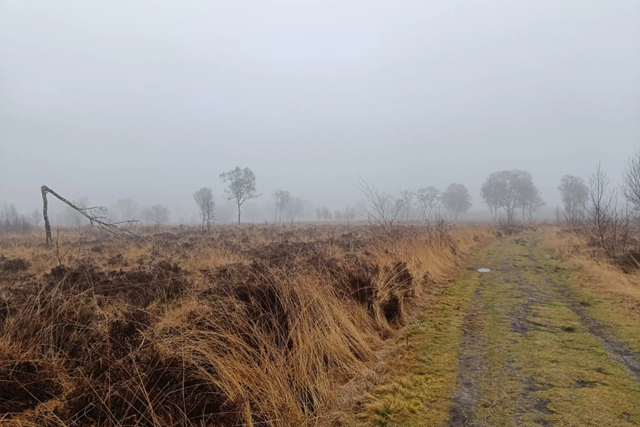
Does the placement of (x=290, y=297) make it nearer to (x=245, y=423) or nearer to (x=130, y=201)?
(x=245, y=423)

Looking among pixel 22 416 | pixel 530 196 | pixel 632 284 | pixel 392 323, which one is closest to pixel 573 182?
pixel 530 196

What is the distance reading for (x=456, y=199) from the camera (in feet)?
282

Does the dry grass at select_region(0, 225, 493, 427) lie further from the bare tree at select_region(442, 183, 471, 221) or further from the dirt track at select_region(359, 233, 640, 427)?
the bare tree at select_region(442, 183, 471, 221)

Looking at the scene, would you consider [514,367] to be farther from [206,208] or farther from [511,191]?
[511,191]

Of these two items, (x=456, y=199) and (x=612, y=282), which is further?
(x=456, y=199)

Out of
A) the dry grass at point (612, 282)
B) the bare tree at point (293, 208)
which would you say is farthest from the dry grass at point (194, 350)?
the bare tree at point (293, 208)

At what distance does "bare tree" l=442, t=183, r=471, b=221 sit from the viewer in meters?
85.5

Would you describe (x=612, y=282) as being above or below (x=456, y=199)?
below

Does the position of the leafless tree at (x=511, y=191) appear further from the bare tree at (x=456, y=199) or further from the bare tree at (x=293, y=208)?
the bare tree at (x=293, y=208)

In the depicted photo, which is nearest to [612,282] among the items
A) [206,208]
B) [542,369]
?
[542,369]

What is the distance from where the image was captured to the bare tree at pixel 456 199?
85500 mm

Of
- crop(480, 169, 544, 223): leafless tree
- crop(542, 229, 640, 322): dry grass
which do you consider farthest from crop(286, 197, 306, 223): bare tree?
crop(542, 229, 640, 322): dry grass

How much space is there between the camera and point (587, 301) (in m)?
6.07

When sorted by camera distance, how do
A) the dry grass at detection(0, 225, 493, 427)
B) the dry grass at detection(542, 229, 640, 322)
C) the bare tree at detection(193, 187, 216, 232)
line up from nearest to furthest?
the dry grass at detection(0, 225, 493, 427) < the dry grass at detection(542, 229, 640, 322) < the bare tree at detection(193, 187, 216, 232)
